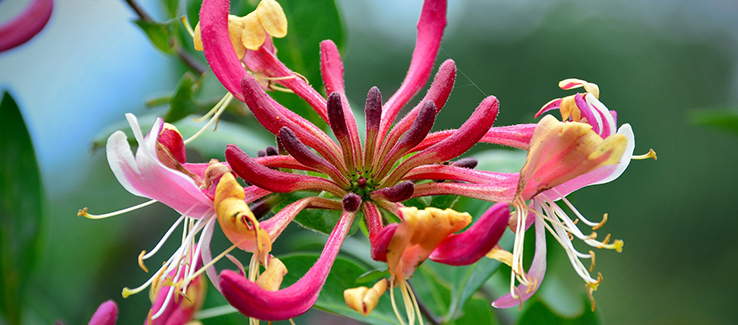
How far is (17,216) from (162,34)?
64 cm

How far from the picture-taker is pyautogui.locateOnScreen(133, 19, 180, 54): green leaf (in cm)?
158

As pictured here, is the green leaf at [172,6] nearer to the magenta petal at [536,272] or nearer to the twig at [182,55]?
the twig at [182,55]


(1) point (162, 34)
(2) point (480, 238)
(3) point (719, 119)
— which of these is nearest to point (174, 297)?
(2) point (480, 238)

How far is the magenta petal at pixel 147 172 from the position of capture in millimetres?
761

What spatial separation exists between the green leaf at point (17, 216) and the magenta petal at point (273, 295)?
0.97m

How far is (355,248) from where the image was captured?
1990 millimetres

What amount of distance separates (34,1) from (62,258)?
190 cm

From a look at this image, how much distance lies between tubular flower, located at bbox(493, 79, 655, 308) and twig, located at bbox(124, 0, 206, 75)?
1.23 metres

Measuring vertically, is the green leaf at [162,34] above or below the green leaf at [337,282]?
above

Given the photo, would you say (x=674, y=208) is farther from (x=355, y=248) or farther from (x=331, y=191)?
(x=331, y=191)

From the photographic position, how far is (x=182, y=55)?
176 cm

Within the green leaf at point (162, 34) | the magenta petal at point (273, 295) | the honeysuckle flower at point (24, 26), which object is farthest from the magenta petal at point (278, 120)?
the green leaf at point (162, 34)

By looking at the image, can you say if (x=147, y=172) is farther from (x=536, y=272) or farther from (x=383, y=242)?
(x=536, y=272)

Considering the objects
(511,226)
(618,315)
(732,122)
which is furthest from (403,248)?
(618,315)
